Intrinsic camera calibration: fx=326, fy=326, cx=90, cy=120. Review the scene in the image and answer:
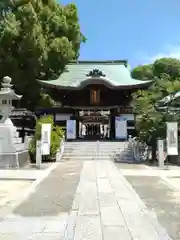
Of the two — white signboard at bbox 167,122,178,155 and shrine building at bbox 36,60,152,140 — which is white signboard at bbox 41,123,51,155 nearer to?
white signboard at bbox 167,122,178,155

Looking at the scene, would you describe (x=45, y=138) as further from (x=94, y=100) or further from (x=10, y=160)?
(x=94, y=100)

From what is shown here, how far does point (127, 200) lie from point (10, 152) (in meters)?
9.68

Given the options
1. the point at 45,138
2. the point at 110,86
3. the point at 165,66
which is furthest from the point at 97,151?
the point at 165,66

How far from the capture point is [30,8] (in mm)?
27188

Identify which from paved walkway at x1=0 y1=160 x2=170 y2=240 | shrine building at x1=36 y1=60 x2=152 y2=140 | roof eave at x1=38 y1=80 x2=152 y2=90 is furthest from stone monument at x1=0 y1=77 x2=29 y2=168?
shrine building at x1=36 y1=60 x2=152 y2=140

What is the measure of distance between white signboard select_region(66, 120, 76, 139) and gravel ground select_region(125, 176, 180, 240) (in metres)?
15.0

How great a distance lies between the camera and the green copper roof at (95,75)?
27.0 metres

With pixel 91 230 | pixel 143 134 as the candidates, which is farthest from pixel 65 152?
pixel 91 230

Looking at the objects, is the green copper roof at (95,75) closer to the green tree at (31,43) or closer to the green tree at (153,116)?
the green tree at (31,43)

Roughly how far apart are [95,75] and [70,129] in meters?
5.07

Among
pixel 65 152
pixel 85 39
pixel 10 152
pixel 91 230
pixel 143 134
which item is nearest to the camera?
pixel 91 230

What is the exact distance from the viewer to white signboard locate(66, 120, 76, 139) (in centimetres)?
2595

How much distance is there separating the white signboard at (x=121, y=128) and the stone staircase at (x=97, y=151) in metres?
2.06

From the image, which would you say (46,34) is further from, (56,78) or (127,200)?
(127,200)
